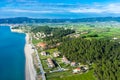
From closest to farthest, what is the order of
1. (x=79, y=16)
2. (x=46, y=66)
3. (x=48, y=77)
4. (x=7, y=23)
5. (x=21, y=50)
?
(x=48, y=77) → (x=46, y=66) → (x=21, y=50) → (x=7, y=23) → (x=79, y=16)

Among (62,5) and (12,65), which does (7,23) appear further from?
(12,65)

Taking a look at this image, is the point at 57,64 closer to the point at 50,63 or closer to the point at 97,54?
the point at 50,63

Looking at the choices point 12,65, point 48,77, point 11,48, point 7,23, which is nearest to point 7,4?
point 7,23

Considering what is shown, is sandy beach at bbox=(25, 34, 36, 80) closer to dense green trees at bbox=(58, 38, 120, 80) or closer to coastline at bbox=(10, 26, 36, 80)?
coastline at bbox=(10, 26, 36, 80)

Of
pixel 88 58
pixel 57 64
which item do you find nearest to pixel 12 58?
pixel 57 64

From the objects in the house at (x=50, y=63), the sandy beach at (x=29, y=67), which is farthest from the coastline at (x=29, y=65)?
the house at (x=50, y=63)
